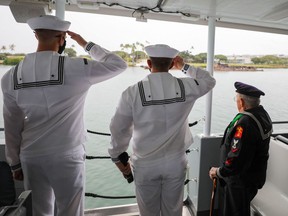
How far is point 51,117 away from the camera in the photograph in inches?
52.7

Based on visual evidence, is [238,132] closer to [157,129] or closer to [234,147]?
[234,147]

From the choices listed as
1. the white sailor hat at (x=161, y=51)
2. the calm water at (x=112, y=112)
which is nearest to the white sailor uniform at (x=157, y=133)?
the white sailor hat at (x=161, y=51)

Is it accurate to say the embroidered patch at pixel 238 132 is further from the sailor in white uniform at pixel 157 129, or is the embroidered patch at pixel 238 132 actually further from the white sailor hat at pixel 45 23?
the white sailor hat at pixel 45 23

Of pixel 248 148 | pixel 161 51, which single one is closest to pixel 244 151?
pixel 248 148

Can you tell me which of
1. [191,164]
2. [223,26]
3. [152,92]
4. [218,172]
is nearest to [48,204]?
[152,92]

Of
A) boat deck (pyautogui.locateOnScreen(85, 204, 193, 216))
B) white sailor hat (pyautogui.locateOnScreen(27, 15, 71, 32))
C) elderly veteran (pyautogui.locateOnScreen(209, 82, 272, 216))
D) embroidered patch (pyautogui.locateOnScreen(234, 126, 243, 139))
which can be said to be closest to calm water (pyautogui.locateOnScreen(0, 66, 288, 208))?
boat deck (pyautogui.locateOnScreen(85, 204, 193, 216))

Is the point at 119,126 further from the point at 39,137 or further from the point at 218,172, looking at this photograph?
the point at 218,172

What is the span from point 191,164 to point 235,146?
0.92 meters

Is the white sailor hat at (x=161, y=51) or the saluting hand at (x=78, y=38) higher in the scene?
the saluting hand at (x=78, y=38)

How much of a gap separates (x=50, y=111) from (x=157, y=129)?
2.11ft

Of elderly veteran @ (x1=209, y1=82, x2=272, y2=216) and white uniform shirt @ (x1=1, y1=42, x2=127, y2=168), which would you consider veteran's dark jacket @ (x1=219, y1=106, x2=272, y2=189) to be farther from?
white uniform shirt @ (x1=1, y1=42, x2=127, y2=168)

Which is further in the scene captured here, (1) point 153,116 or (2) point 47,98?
(1) point 153,116

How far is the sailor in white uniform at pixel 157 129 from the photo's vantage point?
143 cm

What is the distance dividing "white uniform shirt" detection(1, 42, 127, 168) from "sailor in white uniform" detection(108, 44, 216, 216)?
0.22 meters
